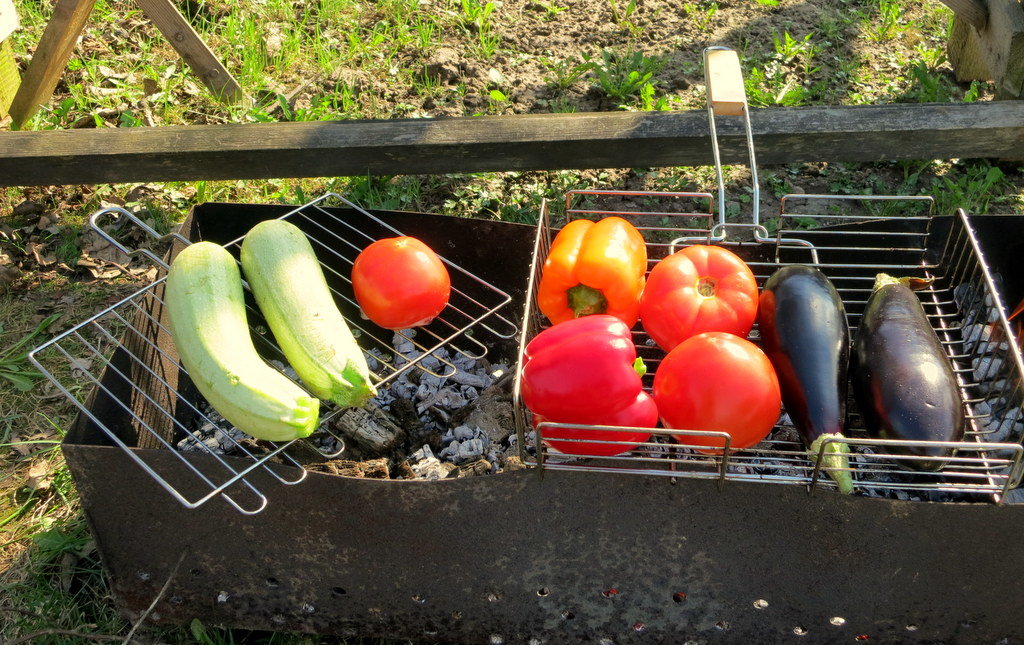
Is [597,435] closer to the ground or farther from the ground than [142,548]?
farther from the ground

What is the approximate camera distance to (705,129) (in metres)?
3.56

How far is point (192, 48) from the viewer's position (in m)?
4.48

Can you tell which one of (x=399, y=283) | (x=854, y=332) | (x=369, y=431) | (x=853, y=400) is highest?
(x=399, y=283)

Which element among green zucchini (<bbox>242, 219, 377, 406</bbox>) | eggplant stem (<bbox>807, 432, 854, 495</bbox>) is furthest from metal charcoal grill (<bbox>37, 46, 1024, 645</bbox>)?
green zucchini (<bbox>242, 219, 377, 406</bbox>)

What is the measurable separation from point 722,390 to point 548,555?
0.68 m

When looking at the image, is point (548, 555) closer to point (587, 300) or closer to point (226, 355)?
point (587, 300)

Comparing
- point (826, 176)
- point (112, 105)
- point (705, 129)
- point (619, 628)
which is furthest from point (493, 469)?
point (112, 105)

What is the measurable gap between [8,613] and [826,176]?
4.01 metres

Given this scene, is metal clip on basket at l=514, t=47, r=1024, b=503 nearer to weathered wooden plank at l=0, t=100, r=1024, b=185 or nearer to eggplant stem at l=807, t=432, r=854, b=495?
eggplant stem at l=807, t=432, r=854, b=495

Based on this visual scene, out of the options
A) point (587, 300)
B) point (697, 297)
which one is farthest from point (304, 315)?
point (697, 297)

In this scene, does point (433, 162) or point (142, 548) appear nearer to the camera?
point (142, 548)

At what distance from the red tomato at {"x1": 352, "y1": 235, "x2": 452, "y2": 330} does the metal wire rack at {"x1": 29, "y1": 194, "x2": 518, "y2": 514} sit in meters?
0.14

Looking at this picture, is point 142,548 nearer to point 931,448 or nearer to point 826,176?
point 931,448

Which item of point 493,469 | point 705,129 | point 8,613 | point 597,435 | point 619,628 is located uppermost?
point 705,129
